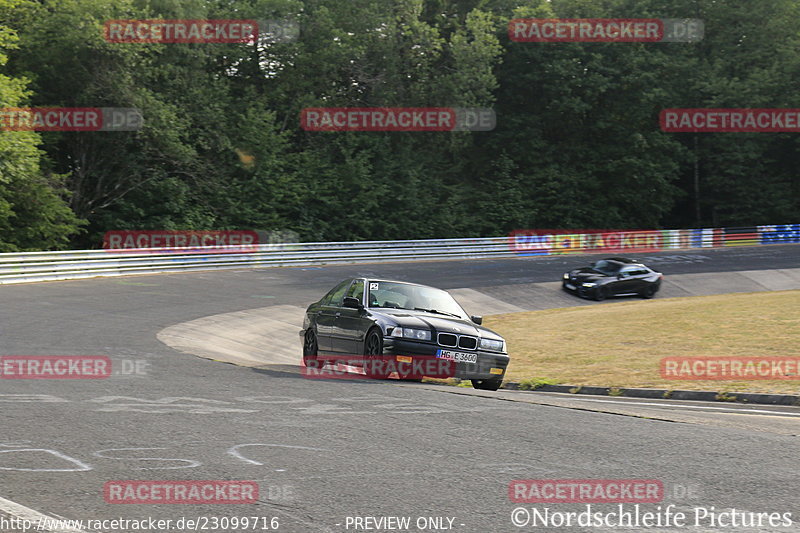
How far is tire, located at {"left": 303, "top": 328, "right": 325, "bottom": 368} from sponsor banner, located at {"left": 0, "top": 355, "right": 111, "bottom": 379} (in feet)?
9.87

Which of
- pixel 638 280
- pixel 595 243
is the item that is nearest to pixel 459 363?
pixel 638 280

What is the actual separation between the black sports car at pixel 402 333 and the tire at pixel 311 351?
0.02 meters

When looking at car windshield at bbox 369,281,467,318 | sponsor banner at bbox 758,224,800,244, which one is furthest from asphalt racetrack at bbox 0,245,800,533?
sponsor banner at bbox 758,224,800,244

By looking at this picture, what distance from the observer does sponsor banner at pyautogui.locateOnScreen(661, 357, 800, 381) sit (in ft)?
46.9

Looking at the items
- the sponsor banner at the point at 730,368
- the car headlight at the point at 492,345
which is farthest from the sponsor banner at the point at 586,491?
the sponsor banner at the point at 730,368

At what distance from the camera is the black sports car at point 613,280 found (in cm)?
3359

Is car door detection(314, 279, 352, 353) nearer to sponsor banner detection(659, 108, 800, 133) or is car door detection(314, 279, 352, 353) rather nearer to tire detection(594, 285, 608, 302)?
tire detection(594, 285, 608, 302)

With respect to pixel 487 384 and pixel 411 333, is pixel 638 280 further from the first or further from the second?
pixel 411 333

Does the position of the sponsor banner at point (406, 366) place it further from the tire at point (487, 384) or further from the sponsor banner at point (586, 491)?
the sponsor banner at point (586, 491)

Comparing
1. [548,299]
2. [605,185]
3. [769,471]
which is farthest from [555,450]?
[605,185]

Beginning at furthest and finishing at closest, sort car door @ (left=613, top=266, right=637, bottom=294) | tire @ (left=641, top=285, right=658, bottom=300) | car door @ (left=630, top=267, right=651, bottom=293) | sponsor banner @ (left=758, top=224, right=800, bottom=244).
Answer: sponsor banner @ (left=758, top=224, right=800, bottom=244) < tire @ (left=641, top=285, right=658, bottom=300) < car door @ (left=630, top=267, right=651, bottom=293) < car door @ (left=613, top=266, right=637, bottom=294)

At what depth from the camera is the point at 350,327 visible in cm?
1367

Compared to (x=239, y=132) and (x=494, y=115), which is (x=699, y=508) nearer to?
(x=239, y=132)

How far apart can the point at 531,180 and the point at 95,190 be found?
94.2 feet
